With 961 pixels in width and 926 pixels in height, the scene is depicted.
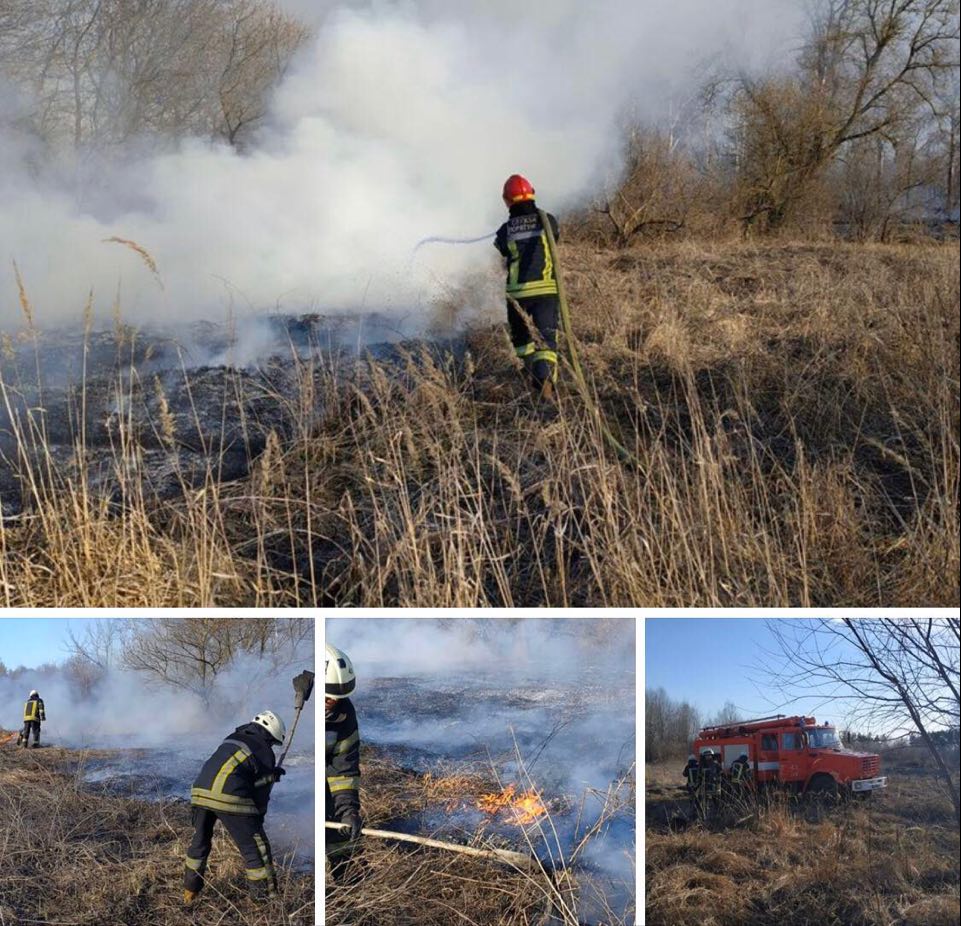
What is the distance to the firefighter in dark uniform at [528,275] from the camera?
4.22m

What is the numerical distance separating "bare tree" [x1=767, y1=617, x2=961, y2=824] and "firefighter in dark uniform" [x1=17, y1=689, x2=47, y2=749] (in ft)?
8.54

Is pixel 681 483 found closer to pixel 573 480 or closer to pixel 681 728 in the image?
pixel 573 480

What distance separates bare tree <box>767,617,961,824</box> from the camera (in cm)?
341

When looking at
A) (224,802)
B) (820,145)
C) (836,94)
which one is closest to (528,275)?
(820,145)

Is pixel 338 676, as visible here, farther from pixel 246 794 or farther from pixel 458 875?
pixel 458 875

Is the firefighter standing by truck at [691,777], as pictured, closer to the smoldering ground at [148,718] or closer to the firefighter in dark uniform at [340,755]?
the firefighter in dark uniform at [340,755]

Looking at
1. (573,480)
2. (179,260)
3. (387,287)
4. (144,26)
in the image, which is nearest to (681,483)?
(573,480)

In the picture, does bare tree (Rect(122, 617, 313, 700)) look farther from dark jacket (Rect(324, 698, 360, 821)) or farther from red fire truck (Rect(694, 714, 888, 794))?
red fire truck (Rect(694, 714, 888, 794))

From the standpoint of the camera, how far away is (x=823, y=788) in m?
3.38

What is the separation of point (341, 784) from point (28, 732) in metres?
1.14

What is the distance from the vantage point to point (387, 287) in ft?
14.8

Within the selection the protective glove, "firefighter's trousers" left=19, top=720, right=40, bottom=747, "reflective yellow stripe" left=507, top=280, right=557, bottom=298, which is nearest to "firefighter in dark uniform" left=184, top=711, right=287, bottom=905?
the protective glove

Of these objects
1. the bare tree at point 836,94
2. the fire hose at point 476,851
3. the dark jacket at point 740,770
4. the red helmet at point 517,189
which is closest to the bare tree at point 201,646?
the fire hose at point 476,851

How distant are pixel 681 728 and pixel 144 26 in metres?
3.96
